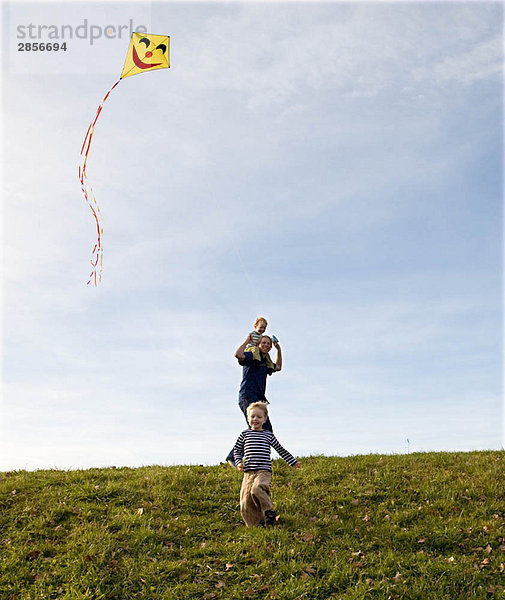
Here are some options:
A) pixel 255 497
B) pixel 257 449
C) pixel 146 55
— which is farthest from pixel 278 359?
pixel 146 55

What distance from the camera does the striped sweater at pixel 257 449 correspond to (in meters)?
12.8

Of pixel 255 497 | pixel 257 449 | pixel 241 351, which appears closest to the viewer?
pixel 255 497

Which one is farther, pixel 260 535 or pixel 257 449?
pixel 257 449

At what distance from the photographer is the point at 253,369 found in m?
14.9

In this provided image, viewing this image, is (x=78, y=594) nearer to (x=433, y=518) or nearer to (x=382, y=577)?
(x=382, y=577)

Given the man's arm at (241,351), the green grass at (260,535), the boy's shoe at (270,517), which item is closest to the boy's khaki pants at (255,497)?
the boy's shoe at (270,517)

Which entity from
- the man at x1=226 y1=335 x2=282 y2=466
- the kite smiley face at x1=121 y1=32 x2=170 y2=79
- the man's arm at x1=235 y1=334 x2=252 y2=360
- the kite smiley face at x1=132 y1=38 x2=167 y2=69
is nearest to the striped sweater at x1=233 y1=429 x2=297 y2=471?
the man at x1=226 y1=335 x2=282 y2=466

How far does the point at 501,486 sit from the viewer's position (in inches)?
594

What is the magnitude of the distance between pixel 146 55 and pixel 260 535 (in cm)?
1236

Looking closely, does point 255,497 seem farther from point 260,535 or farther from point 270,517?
point 260,535

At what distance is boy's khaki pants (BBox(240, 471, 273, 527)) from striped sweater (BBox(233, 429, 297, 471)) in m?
0.16

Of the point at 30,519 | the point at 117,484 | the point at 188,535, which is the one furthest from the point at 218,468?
the point at 30,519

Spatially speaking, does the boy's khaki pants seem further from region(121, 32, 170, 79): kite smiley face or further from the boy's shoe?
region(121, 32, 170, 79): kite smiley face

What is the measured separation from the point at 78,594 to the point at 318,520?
5.20 metres
